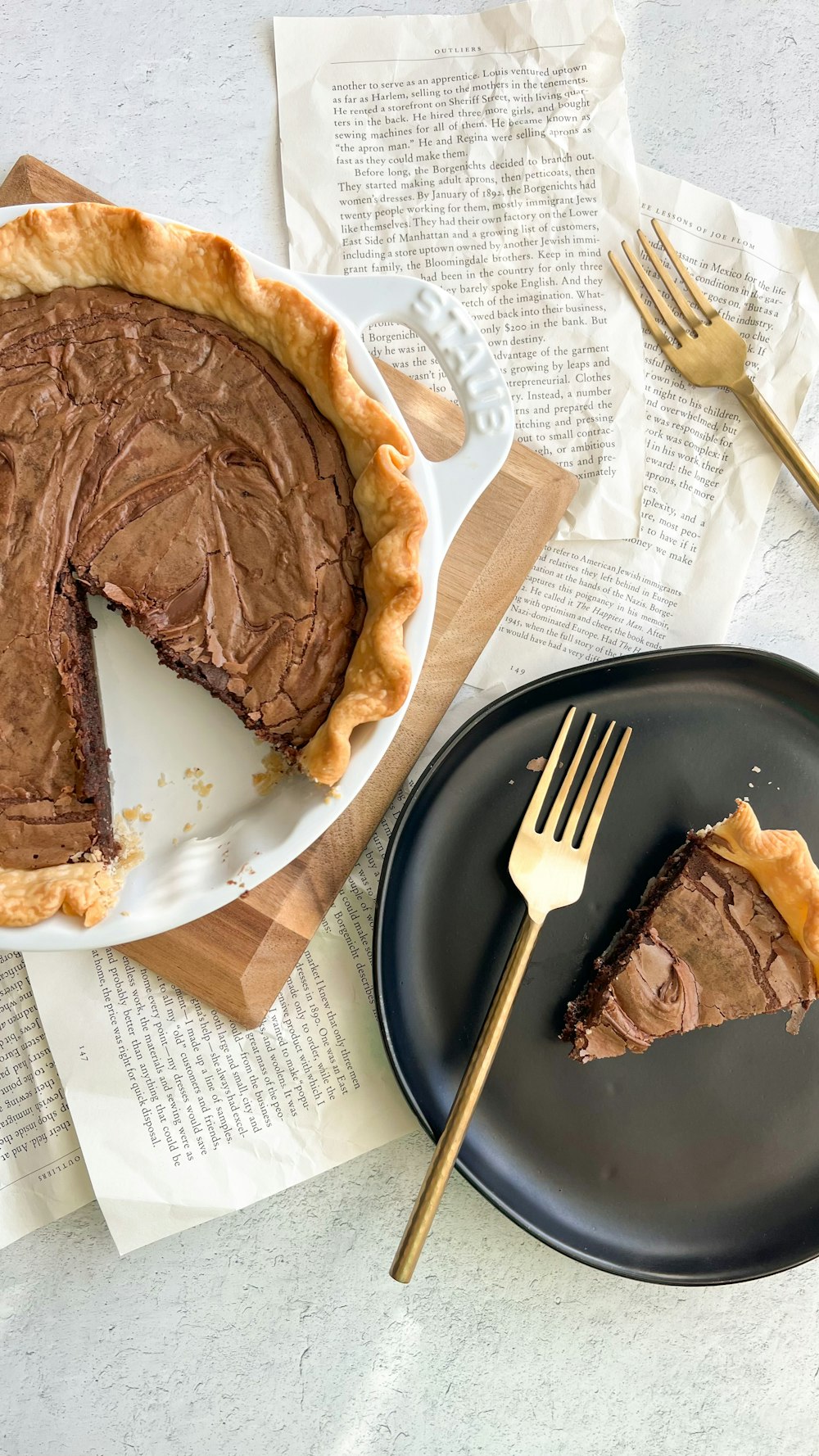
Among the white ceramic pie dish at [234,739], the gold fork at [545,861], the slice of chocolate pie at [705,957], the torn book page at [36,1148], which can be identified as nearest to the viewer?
the white ceramic pie dish at [234,739]

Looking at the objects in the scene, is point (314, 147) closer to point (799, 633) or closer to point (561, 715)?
point (561, 715)

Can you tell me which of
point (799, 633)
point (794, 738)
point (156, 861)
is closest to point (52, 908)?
point (156, 861)

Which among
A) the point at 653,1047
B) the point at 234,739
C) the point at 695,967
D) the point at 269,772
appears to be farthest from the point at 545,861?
the point at 234,739

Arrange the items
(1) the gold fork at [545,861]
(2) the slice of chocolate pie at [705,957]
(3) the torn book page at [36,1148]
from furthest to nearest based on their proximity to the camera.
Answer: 1. (3) the torn book page at [36,1148]
2. (2) the slice of chocolate pie at [705,957]
3. (1) the gold fork at [545,861]

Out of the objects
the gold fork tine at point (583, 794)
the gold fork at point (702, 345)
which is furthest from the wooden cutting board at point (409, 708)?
the gold fork at point (702, 345)

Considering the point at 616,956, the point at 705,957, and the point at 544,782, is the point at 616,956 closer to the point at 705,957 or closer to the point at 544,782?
the point at 705,957

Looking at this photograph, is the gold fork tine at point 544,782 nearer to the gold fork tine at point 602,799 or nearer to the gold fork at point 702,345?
the gold fork tine at point 602,799
